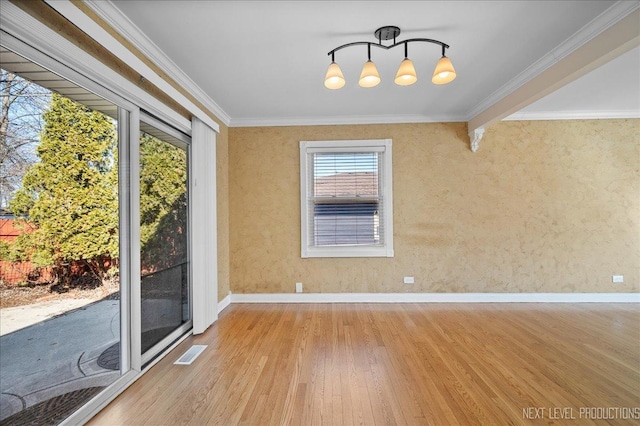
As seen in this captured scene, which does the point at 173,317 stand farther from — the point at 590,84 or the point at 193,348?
the point at 590,84

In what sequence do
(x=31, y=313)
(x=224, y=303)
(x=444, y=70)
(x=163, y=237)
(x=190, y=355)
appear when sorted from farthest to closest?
(x=224, y=303) → (x=163, y=237) → (x=190, y=355) → (x=444, y=70) → (x=31, y=313)

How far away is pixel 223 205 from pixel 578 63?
4121 mm

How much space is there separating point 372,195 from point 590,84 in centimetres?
280

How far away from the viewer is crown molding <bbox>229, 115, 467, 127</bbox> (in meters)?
4.30

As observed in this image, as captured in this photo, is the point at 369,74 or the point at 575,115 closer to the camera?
the point at 369,74

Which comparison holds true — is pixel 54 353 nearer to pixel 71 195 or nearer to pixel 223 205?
pixel 71 195

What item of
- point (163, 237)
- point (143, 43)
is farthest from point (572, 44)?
point (163, 237)

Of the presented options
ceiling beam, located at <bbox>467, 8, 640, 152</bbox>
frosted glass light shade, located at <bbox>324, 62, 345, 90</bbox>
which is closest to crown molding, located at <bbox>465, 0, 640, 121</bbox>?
ceiling beam, located at <bbox>467, 8, 640, 152</bbox>

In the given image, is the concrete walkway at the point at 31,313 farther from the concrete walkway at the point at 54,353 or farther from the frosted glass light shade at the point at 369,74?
the frosted glass light shade at the point at 369,74

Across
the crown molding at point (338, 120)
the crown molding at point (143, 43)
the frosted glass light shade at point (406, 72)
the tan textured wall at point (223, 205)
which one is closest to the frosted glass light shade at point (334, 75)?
the frosted glass light shade at point (406, 72)

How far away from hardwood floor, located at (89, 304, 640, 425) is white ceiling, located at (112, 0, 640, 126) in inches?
108

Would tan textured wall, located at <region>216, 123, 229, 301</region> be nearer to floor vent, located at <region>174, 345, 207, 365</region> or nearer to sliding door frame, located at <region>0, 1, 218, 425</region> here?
sliding door frame, located at <region>0, 1, 218, 425</region>

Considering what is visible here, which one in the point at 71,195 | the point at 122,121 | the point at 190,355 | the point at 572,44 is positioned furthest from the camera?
the point at 190,355

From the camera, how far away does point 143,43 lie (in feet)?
7.65
